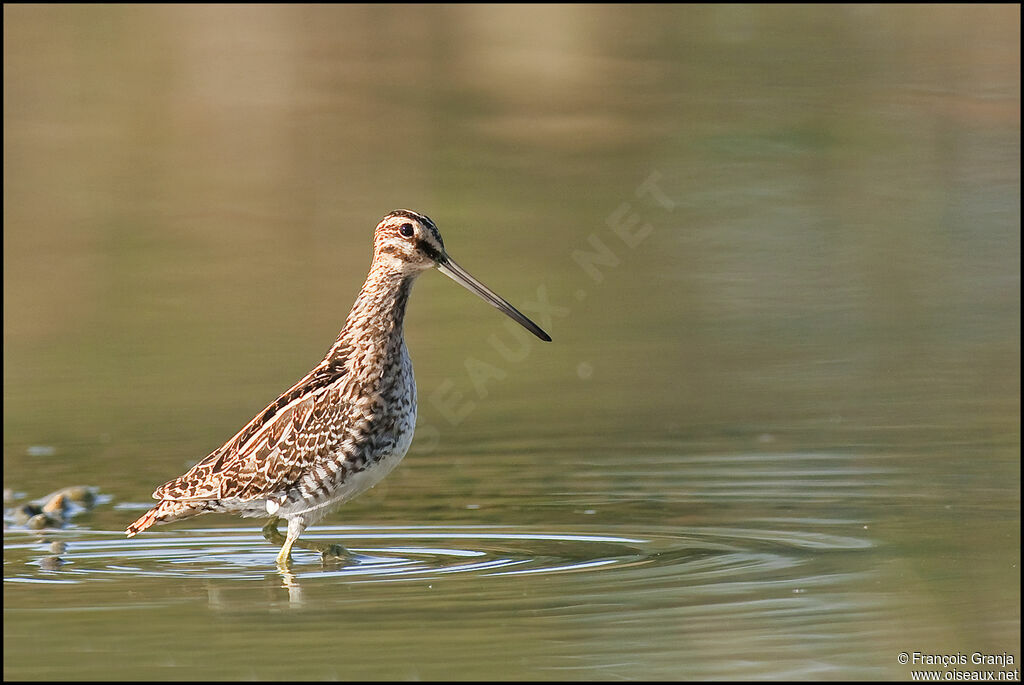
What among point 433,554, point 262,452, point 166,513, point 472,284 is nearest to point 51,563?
point 166,513

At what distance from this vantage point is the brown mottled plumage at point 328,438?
9.18m

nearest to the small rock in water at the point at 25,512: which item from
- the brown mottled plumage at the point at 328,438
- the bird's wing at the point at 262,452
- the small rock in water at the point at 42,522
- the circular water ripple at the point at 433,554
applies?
the small rock in water at the point at 42,522

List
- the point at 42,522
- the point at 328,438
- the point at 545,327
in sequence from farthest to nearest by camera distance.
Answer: the point at 545,327 < the point at 42,522 < the point at 328,438

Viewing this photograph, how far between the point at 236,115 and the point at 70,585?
14.9 meters

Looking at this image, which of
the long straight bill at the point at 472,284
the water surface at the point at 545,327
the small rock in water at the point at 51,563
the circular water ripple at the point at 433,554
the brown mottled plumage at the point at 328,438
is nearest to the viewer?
the water surface at the point at 545,327

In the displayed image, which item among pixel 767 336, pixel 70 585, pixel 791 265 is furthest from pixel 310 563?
pixel 791 265

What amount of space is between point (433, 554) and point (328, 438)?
2.35ft

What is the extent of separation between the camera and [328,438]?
9.18m

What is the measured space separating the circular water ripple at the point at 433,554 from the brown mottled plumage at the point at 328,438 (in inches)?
8.2

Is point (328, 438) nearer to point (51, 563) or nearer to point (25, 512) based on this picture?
point (51, 563)

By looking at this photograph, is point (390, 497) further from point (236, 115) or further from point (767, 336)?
point (236, 115)

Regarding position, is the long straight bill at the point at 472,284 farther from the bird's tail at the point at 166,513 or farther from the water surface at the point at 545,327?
the bird's tail at the point at 166,513

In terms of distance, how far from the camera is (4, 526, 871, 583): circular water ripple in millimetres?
8594

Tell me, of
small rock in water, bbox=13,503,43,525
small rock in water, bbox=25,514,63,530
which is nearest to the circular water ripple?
small rock in water, bbox=25,514,63,530
